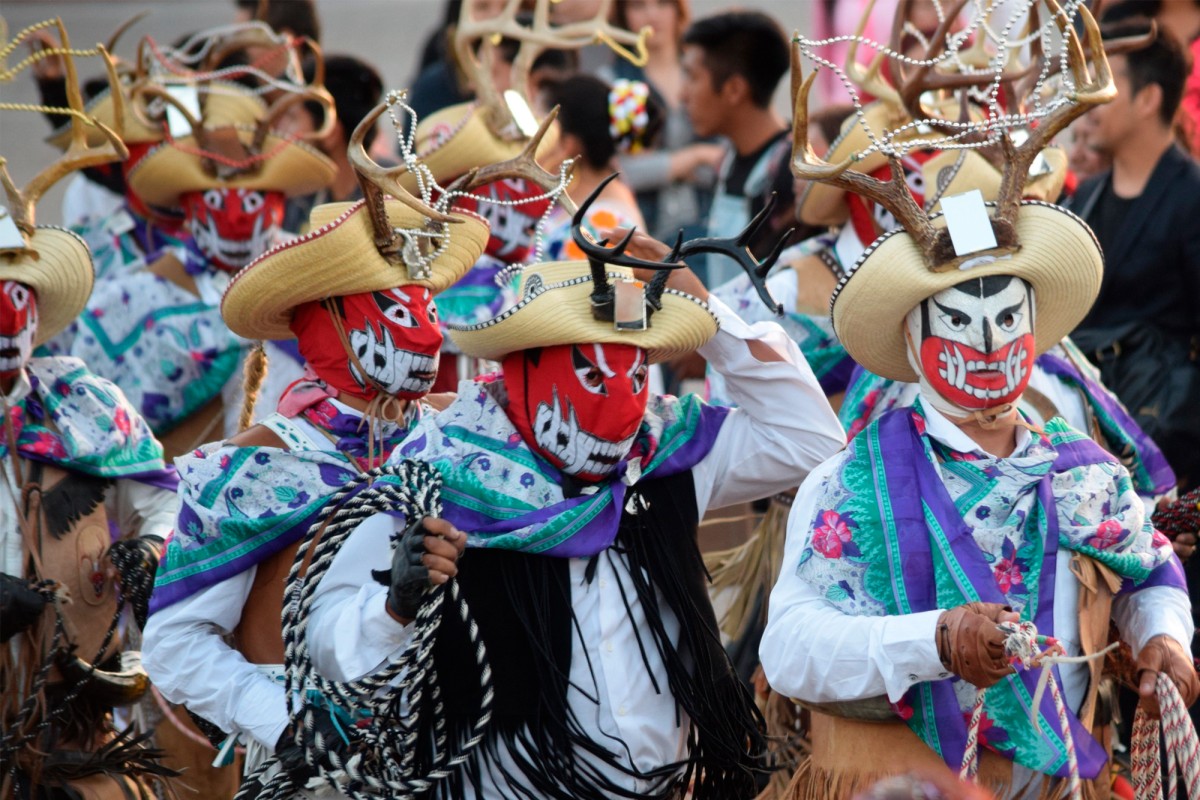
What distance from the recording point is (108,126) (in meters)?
6.49

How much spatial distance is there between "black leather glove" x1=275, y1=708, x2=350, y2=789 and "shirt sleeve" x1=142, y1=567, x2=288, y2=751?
0.08m

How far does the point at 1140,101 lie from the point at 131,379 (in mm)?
3577

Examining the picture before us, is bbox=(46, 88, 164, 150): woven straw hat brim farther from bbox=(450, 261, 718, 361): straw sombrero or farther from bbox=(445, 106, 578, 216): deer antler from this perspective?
bbox=(450, 261, 718, 361): straw sombrero

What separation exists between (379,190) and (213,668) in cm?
116

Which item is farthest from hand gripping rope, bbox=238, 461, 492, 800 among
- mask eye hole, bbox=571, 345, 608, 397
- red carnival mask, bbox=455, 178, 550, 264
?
red carnival mask, bbox=455, 178, 550, 264

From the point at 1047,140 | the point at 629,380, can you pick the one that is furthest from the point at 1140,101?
the point at 629,380

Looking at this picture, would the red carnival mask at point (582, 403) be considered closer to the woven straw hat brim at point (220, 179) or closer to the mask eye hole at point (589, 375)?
the mask eye hole at point (589, 375)

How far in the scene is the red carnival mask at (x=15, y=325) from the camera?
475 centimetres

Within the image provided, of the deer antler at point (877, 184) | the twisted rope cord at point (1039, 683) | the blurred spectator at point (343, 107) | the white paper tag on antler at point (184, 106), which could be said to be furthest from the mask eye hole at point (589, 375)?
the blurred spectator at point (343, 107)

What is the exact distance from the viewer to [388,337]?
437 cm

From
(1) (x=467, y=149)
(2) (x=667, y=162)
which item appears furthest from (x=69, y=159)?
(2) (x=667, y=162)

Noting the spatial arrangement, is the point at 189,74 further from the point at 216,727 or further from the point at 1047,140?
the point at 1047,140

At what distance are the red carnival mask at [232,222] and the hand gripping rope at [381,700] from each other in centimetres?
262

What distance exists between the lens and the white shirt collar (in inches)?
151
